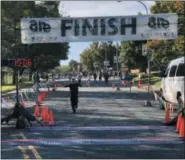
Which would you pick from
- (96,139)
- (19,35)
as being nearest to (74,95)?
(96,139)

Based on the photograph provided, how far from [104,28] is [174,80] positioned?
14.3 feet

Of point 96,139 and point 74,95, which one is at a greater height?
point 74,95

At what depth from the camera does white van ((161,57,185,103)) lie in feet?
69.9

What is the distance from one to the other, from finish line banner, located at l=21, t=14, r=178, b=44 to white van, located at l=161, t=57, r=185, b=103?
2219mm

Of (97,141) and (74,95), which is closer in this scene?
(97,141)

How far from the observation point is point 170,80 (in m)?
23.1

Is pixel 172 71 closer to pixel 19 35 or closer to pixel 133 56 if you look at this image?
pixel 19 35

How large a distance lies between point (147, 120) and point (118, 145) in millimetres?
6654

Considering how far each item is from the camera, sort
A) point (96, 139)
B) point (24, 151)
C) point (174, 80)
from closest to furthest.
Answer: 1. point (24, 151)
2. point (96, 139)
3. point (174, 80)

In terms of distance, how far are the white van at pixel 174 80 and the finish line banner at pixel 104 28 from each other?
2.22 metres

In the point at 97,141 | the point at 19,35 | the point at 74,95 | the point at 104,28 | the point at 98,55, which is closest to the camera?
the point at 97,141

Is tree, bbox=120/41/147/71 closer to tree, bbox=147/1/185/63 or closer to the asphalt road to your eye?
tree, bbox=147/1/185/63

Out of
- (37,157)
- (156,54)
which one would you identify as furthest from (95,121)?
(156,54)

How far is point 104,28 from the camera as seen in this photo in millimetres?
19484
